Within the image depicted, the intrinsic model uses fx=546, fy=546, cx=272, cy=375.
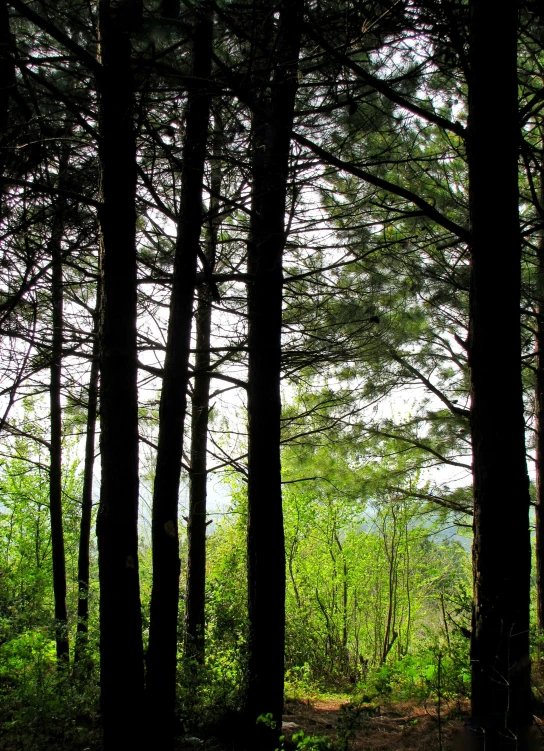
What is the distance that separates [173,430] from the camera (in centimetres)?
490

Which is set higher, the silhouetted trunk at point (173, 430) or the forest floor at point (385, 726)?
the silhouetted trunk at point (173, 430)

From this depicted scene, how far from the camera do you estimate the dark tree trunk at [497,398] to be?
111 inches

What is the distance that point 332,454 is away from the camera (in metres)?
8.75

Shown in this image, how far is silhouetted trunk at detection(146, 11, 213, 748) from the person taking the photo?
4605mm

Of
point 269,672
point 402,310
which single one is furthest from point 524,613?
point 402,310

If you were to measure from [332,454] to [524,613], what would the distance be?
5.91 metres

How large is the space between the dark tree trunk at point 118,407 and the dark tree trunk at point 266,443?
1.20 metres

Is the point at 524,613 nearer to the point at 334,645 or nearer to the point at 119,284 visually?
the point at 119,284

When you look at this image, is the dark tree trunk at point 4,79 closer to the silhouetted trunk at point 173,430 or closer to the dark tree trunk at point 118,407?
the dark tree trunk at point 118,407

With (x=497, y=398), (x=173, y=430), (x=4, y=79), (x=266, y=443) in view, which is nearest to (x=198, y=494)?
(x=266, y=443)

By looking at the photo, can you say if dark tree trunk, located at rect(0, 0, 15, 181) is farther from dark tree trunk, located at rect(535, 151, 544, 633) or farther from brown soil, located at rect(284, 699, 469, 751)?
dark tree trunk, located at rect(535, 151, 544, 633)

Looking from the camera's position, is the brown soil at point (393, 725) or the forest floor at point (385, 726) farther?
the brown soil at point (393, 725)

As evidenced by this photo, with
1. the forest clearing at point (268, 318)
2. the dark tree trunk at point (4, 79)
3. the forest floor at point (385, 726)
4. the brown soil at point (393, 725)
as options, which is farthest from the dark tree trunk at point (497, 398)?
the dark tree trunk at point (4, 79)

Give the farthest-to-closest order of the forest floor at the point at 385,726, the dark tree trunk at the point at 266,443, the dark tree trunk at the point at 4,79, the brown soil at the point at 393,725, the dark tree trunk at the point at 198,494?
the dark tree trunk at the point at 198,494 < the dark tree trunk at the point at 266,443 < the brown soil at the point at 393,725 < the forest floor at the point at 385,726 < the dark tree trunk at the point at 4,79
